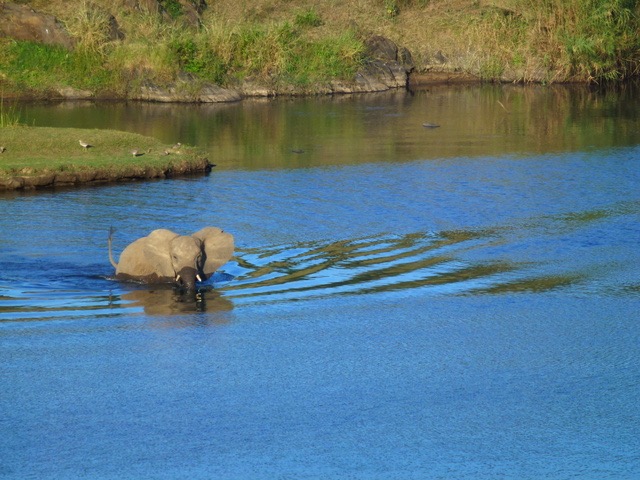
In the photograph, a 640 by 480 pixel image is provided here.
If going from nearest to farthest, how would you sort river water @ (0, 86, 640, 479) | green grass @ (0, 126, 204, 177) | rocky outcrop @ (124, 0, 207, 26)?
river water @ (0, 86, 640, 479) → green grass @ (0, 126, 204, 177) → rocky outcrop @ (124, 0, 207, 26)

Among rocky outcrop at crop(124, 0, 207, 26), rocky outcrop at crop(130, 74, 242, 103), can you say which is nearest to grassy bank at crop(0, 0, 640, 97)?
rocky outcrop at crop(124, 0, 207, 26)

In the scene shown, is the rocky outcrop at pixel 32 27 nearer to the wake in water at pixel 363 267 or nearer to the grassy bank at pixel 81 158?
Answer: the grassy bank at pixel 81 158

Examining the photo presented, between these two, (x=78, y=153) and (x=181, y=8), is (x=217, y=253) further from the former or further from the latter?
(x=181, y=8)

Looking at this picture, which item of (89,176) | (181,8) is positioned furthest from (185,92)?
(89,176)

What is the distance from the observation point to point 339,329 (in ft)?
34.8

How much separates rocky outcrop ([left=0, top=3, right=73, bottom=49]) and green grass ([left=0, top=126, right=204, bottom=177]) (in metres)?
12.1

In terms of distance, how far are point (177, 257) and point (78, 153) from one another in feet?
31.2

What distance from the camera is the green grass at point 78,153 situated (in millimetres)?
19156

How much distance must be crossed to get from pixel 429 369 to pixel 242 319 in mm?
2228

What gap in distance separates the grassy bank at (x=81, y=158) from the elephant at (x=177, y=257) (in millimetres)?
6731

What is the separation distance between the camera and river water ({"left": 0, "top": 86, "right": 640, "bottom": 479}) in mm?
7707

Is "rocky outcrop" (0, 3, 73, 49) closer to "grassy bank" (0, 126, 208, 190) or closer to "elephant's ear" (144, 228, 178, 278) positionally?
"grassy bank" (0, 126, 208, 190)

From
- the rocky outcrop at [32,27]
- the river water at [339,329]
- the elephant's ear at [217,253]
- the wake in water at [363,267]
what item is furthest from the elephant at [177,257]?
the rocky outcrop at [32,27]

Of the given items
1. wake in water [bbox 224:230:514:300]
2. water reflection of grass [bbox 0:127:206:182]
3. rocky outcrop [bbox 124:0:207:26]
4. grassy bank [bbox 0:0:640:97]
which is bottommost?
wake in water [bbox 224:230:514:300]
